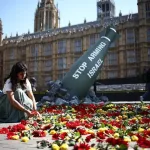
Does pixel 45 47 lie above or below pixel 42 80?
above

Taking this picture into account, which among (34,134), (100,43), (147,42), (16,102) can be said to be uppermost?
(147,42)

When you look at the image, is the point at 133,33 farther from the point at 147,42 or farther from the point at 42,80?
the point at 42,80

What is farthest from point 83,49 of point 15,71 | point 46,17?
point 15,71

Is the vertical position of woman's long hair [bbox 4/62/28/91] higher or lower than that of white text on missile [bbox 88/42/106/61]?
lower

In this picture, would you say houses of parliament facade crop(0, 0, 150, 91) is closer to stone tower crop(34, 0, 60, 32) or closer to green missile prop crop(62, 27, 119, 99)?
stone tower crop(34, 0, 60, 32)

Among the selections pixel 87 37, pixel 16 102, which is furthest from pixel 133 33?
pixel 16 102

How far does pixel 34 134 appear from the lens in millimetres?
3416

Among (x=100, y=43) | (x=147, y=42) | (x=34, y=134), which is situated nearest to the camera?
(x=34, y=134)

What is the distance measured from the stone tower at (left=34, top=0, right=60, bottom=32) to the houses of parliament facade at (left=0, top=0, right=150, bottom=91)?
14.6 m

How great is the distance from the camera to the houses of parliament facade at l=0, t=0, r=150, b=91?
3697cm

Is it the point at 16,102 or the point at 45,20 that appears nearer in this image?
the point at 16,102

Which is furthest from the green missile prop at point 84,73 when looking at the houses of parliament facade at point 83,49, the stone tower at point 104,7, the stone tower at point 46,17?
the stone tower at point 46,17

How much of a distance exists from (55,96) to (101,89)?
987 centimetres

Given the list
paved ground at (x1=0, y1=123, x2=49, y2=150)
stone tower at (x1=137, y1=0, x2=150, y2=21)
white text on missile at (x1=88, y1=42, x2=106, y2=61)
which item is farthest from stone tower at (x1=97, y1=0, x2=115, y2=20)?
paved ground at (x1=0, y1=123, x2=49, y2=150)
